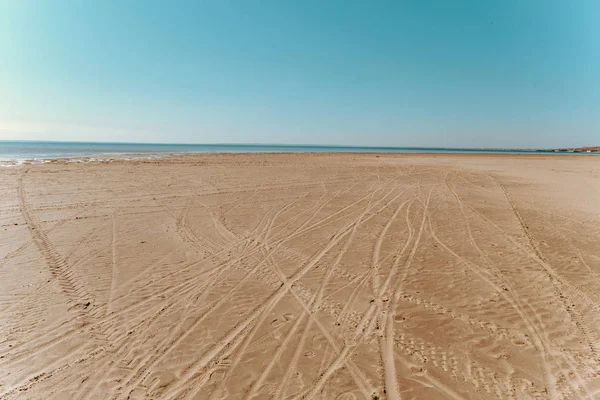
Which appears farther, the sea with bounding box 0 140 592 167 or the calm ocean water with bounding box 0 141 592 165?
the calm ocean water with bounding box 0 141 592 165

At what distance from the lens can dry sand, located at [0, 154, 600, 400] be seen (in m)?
3.35

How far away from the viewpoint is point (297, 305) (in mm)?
4824

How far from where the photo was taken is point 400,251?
7160mm

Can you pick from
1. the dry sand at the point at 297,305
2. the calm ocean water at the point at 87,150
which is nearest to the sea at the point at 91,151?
the calm ocean water at the point at 87,150

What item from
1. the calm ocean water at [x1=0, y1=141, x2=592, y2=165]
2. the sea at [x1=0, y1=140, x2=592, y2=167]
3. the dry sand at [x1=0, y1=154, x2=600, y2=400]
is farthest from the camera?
the calm ocean water at [x1=0, y1=141, x2=592, y2=165]

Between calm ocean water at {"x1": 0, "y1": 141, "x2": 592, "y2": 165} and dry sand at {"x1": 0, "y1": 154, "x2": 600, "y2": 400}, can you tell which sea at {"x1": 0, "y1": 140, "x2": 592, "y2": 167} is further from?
dry sand at {"x1": 0, "y1": 154, "x2": 600, "y2": 400}

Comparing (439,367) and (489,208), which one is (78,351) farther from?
(489,208)

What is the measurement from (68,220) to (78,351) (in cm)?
732

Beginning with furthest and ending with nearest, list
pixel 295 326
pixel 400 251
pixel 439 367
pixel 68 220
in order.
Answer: pixel 68 220
pixel 400 251
pixel 295 326
pixel 439 367

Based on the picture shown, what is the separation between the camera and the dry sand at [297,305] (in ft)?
11.0

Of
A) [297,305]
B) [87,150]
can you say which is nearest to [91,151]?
[87,150]

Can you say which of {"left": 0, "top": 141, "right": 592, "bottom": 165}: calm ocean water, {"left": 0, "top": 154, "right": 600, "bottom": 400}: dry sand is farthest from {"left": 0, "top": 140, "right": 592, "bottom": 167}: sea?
{"left": 0, "top": 154, "right": 600, "bottom": 400}: dry sand

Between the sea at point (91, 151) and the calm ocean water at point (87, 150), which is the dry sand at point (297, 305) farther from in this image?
the calm ocean water at point (87, 150)

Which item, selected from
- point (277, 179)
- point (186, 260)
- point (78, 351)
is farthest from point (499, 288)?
point (277, 179)
